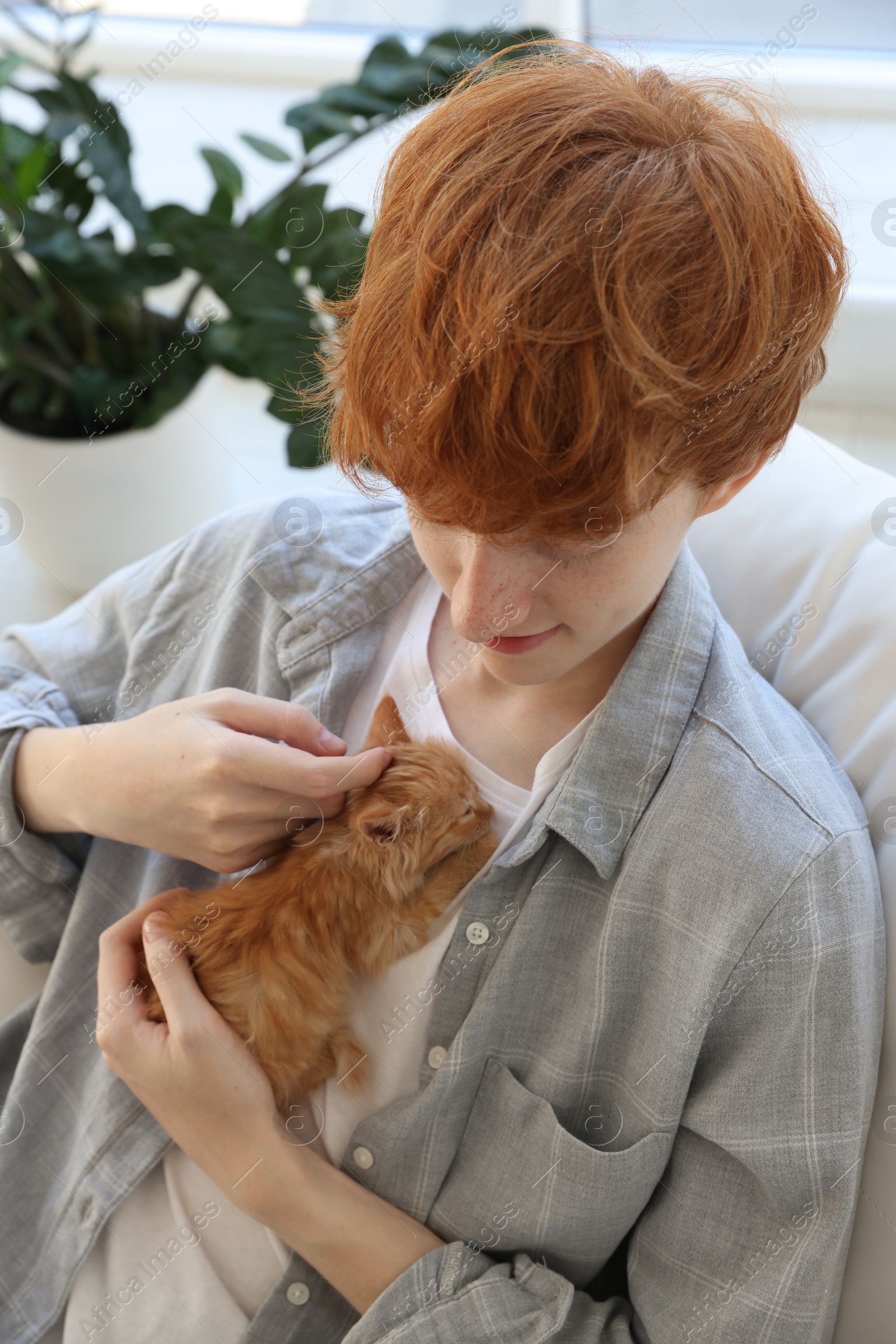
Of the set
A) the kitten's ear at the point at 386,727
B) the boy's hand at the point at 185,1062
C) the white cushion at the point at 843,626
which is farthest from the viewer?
the kitten's ear at the point at 386,727

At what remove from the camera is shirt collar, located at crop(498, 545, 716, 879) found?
1.04 m

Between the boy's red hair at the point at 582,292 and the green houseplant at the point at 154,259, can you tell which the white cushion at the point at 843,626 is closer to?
the boy's red hair at the point at 582,292

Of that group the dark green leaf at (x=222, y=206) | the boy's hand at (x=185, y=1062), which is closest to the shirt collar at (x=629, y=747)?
the boy's hand at (x=185, y=1062)

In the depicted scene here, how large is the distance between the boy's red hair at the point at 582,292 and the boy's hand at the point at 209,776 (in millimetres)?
417

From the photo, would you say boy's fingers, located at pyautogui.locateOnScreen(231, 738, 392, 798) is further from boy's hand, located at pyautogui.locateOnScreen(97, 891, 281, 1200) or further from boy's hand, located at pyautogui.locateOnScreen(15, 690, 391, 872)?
boy's hand, located at pyautogui.locateOnScreen(97, 891, 281, 1200)

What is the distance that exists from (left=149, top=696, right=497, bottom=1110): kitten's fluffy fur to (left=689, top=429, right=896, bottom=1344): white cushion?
0.43 meters

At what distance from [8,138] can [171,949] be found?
170 centimetres

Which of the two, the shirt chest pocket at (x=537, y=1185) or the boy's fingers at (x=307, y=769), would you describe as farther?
the boy's fingers at (x=307, y=769)

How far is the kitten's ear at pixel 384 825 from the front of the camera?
1.15 m

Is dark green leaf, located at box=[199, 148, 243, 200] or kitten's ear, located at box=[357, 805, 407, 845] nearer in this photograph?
kitten's ear, located at box=[357, 805, 407, 845]

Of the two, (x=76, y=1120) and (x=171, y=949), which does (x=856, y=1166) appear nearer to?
(x=171, y=949)

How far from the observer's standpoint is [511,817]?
1158 mm

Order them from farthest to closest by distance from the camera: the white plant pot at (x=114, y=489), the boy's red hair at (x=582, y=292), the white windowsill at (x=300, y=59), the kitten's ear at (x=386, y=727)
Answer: the white windowsill at (x=300, y=59) < the white plant pot at (x=114, y=489) < the kitten's ear at (x=386, y=727) < the boy's red hair at (x=582, y=292)

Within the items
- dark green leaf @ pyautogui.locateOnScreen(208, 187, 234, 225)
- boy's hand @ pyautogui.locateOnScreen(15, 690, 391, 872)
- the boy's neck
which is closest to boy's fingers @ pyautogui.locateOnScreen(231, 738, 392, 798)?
boy's hand @ pyautogui.locateOnScreen(15, 690, 391, 872)
